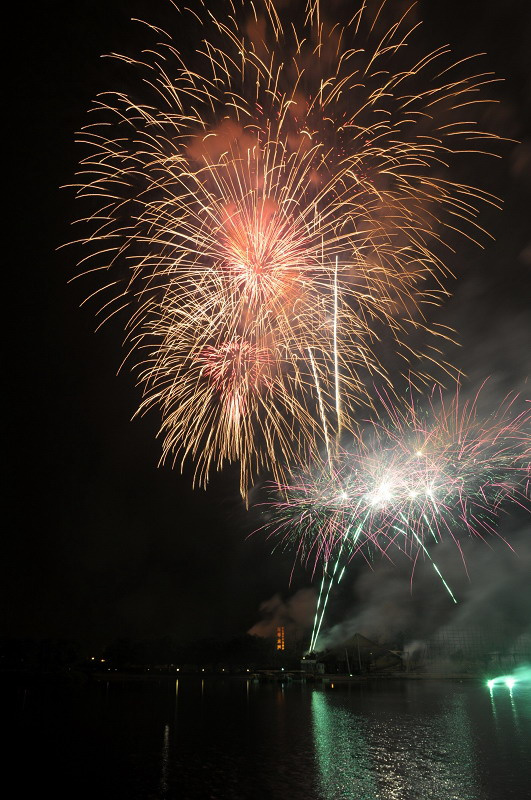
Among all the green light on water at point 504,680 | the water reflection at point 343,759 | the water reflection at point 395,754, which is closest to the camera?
the water reflection at point 343,759

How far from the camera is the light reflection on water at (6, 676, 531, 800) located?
13711mm

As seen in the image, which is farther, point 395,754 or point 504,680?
point 504,680

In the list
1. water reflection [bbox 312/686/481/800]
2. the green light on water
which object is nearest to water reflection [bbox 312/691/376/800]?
water reflection [bbox 312/686/481/800]

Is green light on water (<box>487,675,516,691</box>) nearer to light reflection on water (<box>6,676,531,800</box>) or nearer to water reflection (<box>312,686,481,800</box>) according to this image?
water reflection (<box>312,686,481,800</box>)

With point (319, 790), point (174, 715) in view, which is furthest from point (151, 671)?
point (319, 790)

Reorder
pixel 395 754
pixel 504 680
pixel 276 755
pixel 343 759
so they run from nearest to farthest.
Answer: pixel 343 759
pixel 276 755
pixel 395 754
pixel 504 680

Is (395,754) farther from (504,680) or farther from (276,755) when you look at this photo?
(504,680)

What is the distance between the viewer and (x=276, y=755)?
18344 millimetres

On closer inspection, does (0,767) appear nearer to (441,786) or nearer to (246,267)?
(441,786)

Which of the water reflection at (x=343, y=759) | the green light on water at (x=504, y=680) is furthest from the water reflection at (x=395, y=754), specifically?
the green light on water at (x=504, y=680)

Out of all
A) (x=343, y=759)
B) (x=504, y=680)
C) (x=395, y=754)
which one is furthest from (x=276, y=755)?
(x=504, y=680)

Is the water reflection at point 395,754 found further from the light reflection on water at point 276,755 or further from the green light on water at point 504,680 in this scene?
the green light on water at point 504,680

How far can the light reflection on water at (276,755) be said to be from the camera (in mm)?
13711

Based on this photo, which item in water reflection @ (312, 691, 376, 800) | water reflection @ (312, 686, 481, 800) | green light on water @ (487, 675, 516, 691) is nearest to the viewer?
water reflection @ (312, 691, 376, 800)
